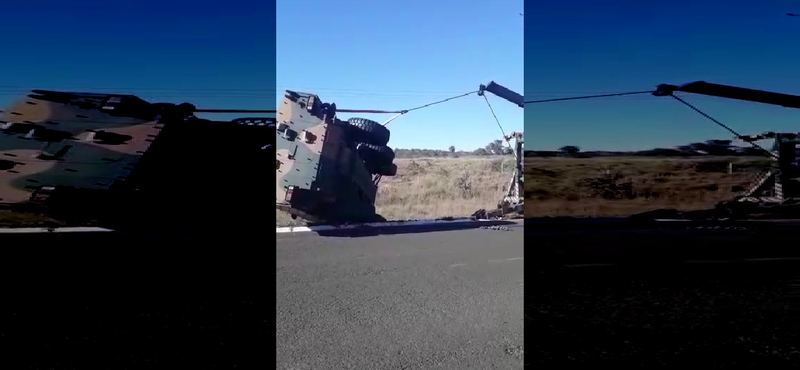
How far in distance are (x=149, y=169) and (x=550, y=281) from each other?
4.68 m

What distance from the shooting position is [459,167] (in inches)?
322

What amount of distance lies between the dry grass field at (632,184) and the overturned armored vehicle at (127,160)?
357cm

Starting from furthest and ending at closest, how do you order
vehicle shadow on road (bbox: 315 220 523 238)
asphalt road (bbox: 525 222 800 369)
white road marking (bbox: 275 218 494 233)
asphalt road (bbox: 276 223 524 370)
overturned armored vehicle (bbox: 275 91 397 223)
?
overturned armored vehicle (bbox: 275 91 397 223), vehicle shadow on road (bbox: 315 220 523 238), white road marking (bbox: 275 218 494 233), asphalt road (bbox: 525 222 800 369), asphalt road (bbox: 276 223 524 370)

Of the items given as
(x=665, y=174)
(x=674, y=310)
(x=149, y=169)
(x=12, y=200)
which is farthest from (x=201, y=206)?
(x=665, y=174)

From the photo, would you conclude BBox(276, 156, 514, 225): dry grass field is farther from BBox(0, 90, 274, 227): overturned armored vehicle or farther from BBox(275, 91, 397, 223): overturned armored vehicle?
BBox(0, 90, 274, 227): overturned armored vehicle

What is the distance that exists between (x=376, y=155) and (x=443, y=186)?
1271 mm

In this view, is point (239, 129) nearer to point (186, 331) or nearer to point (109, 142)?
point (109, 142)

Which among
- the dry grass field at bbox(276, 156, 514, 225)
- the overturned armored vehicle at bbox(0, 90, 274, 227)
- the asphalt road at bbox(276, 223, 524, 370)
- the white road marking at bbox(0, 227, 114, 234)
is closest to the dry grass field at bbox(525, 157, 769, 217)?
the dry grass field at bbox(276, 156, 514, 225)

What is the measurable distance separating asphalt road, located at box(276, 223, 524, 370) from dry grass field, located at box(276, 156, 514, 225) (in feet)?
3.72

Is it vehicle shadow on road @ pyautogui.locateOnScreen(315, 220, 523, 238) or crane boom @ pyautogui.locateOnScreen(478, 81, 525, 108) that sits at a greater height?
crane boom @ pyautogui.locateOnScreen(478, 81, 525, 108)

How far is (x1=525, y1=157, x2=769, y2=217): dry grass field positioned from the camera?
741 centimetres

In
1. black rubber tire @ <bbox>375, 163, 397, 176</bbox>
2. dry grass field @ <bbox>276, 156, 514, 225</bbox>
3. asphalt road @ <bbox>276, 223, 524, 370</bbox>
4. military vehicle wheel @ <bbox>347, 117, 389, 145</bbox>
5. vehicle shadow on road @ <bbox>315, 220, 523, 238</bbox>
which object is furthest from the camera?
dry grass field @ <bbox>276, 156, 514, 225</bbox>

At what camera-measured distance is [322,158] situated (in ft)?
21.6

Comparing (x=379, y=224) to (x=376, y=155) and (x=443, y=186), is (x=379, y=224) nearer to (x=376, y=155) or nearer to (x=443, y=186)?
(x=376, y=155)
